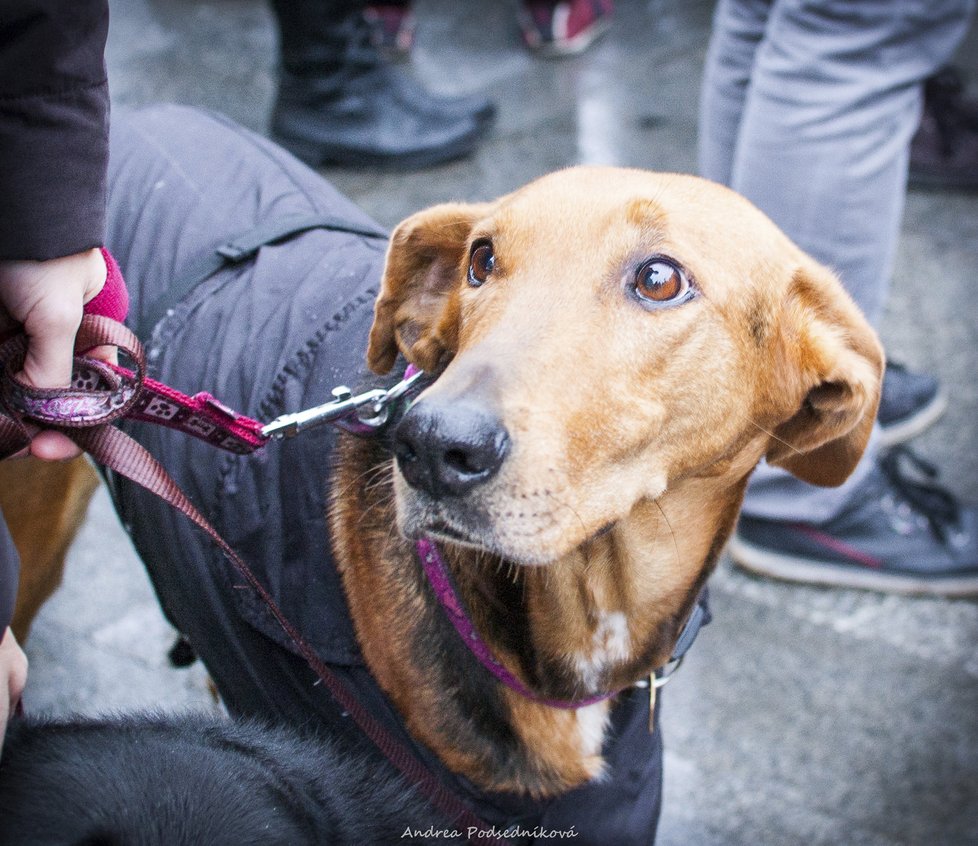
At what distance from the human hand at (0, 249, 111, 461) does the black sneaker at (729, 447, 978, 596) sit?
7.45 ft

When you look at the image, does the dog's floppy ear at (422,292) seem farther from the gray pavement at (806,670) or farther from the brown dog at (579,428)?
the gray pavement at (806,670)

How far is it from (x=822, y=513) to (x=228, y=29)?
4237 millimetres

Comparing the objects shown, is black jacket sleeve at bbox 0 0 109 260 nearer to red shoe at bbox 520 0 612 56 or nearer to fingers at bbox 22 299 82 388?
fingers at bbox 22 299 82 388

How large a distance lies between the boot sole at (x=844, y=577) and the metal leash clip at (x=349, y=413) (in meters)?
1.64

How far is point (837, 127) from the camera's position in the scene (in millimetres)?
2906

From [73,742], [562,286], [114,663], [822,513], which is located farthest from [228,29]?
[73,742]

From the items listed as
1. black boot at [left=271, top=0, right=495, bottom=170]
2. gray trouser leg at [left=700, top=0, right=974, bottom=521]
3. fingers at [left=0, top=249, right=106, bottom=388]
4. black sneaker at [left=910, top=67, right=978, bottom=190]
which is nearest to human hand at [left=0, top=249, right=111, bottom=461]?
fingers at [left=0, top=249, right=106, bottom=388]

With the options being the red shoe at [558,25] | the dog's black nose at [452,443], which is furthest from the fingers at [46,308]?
the red shoe at [558,25]

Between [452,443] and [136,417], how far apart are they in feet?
1.85

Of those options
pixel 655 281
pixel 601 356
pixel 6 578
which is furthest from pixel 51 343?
pixel 655 281

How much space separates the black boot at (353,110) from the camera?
14.6ft

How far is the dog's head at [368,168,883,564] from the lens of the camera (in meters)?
1.48

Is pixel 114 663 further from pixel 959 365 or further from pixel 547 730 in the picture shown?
pixel 959 365

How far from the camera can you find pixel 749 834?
101 inches
